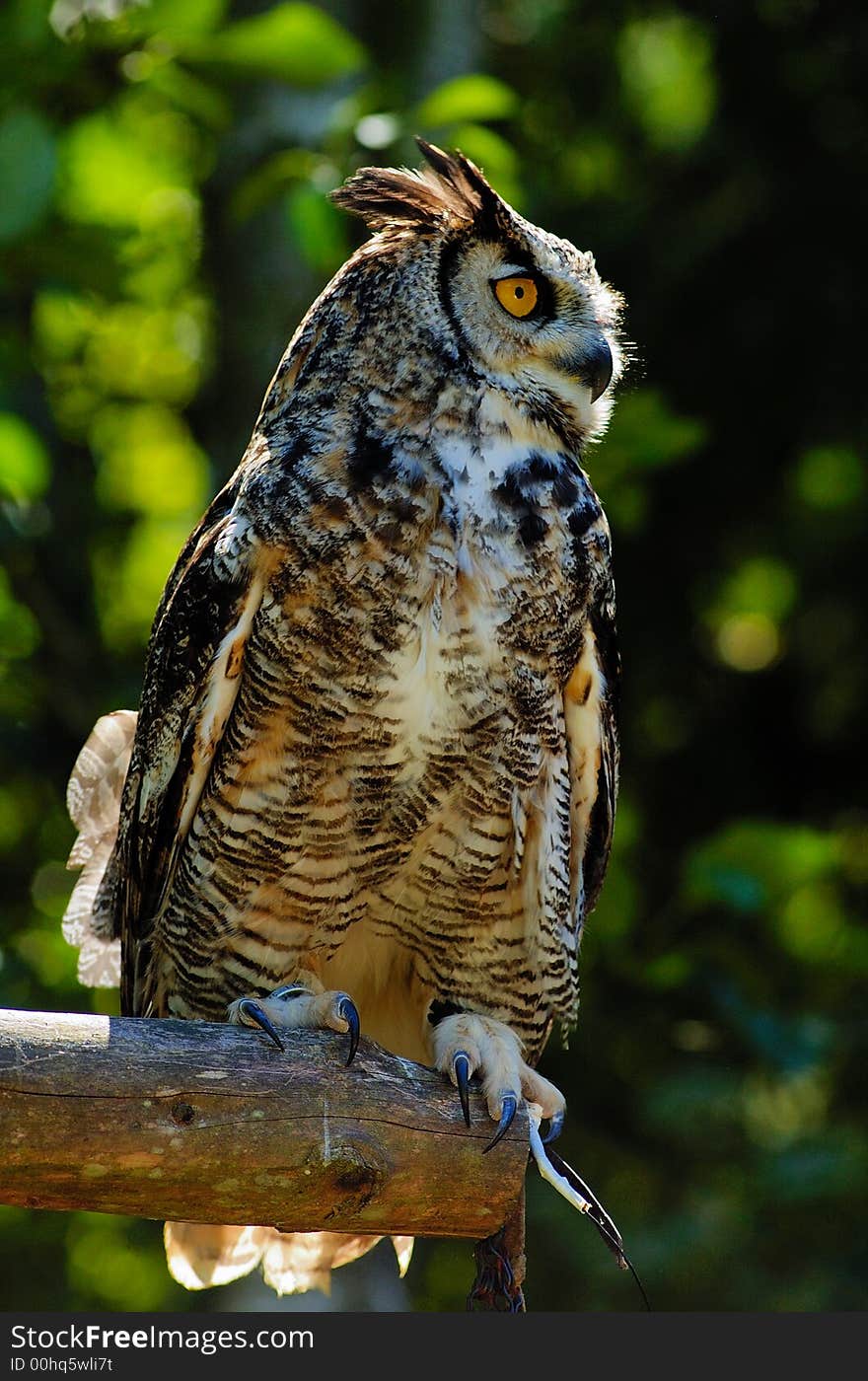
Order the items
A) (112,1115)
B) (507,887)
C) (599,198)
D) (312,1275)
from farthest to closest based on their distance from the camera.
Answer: (599,198) < (312,1275) < (507,887) < (112,1115)

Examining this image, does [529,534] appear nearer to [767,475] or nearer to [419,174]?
[419,174]

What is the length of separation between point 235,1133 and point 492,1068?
529mm

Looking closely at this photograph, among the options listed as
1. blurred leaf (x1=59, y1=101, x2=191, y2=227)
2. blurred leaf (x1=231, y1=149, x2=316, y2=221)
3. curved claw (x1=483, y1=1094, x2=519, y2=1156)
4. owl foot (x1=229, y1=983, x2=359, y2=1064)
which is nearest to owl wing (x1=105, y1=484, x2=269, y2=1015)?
owl foot (x1=229, y1=983, x2=359, y2=1064)

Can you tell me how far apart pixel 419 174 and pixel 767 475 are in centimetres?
269

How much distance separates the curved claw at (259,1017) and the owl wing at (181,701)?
38 centimetres

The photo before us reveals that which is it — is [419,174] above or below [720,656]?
above

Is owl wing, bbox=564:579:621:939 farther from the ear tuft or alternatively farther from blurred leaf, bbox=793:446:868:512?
blurred leaf, bbox=793:446:868:512

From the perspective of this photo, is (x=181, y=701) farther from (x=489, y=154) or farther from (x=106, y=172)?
(x=106, y=172)

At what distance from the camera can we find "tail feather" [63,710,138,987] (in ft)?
11.1

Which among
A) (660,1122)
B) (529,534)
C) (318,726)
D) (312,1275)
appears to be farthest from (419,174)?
(660,1122)

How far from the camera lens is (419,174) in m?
2.75

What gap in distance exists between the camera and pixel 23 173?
3109 mm

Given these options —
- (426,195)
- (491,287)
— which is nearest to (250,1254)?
(491,287)

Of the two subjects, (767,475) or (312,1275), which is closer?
(312,1275)
